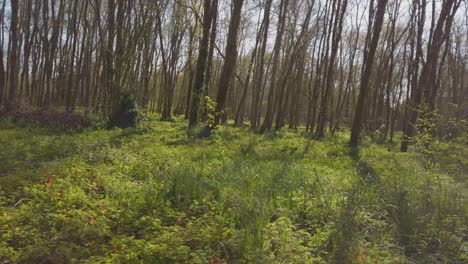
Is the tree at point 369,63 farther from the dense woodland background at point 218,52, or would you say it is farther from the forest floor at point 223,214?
the forest floor at point 223,214

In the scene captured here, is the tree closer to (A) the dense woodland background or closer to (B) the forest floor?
(A) the dense woodland background

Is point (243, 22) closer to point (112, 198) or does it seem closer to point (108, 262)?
point (112, 198)

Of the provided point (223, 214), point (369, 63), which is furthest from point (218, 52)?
point (223, 214)

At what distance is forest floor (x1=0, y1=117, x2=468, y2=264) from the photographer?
12.3 ft

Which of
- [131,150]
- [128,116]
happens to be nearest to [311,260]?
[131,150]

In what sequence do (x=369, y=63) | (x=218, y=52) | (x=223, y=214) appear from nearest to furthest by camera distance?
(x=223, y=214)
(x=369, y=63)
(x=218, y=52)

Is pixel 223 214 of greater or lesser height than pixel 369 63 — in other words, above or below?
below

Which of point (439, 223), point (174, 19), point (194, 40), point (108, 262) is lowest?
point (108, 262)

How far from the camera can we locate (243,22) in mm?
27266

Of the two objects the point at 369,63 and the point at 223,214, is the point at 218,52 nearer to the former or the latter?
the point at 369,63

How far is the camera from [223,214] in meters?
4.70

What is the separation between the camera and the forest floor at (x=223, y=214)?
12.3ft

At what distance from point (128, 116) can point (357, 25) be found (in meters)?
18.7

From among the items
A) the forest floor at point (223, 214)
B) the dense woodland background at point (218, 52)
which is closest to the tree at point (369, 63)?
the dense woodland background at point (218, 52)
